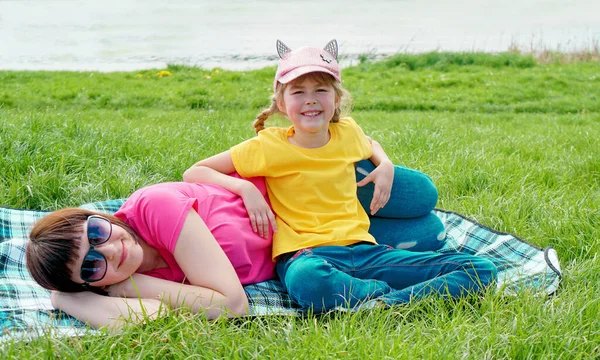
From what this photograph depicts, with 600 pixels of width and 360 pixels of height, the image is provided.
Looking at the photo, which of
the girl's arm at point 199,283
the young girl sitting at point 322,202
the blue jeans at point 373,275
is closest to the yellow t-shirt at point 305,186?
the young girl sitting at point 322,202

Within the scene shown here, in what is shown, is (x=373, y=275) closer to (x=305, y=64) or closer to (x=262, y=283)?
(x=262, y=283)

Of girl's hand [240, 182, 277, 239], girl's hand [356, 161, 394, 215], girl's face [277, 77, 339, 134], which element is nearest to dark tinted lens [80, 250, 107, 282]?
girl's hand [240, 182, 277, 239]

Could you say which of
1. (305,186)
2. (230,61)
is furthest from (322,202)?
(230,61)

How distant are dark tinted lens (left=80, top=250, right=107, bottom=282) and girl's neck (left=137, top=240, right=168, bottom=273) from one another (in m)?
0.30

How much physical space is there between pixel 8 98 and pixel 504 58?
862cm

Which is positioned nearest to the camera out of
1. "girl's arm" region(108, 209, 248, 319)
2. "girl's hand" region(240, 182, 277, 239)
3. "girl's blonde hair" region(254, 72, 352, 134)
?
"girl's arm" region(108, 209, 248, 319)

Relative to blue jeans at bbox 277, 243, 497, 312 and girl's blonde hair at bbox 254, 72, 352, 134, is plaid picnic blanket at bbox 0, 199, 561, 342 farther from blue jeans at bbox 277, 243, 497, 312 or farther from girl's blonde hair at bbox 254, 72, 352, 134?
girl's blonde hair at bbox 254, 72, 352, 134

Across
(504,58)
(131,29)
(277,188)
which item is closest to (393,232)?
(277,188)

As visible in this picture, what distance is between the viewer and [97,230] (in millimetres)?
2383

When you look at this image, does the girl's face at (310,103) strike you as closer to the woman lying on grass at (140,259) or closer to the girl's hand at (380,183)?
the girl's hand at (380,183)

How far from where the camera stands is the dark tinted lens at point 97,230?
2.37 metres

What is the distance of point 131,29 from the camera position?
1959 cm

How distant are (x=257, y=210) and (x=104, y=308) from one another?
2.60ft

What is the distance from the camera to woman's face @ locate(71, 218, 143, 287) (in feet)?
7.77
